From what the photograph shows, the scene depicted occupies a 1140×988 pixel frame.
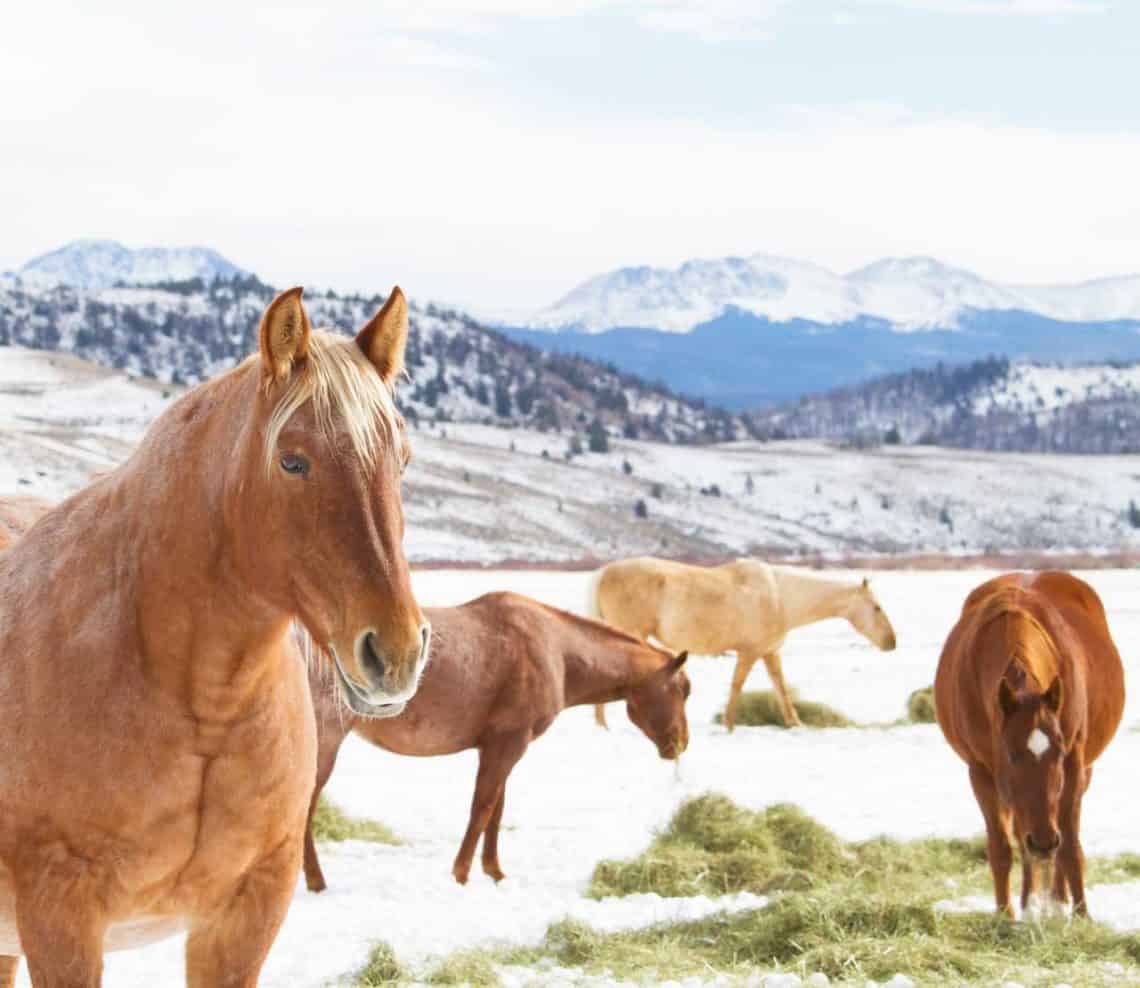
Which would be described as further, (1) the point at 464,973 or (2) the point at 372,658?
(1) the point at 464,973

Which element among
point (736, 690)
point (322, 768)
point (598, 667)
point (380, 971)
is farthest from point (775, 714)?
point (380, 971)

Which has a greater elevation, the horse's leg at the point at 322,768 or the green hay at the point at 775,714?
the horse's leg at the point at 322,768

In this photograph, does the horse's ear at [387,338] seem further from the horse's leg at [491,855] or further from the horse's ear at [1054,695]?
the horse's leg at [491,855]

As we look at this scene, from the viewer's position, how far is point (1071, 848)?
7.53 meters

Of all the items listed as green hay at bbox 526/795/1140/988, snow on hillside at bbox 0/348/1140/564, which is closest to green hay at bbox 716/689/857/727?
green hay at bbox 526/795/1140/988

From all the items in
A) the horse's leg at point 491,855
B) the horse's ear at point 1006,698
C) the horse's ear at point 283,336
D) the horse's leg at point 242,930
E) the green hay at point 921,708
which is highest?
the horse's ear at point 283,336

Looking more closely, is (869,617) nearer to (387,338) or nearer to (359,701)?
(387,338)

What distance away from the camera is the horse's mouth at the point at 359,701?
2.72 metres

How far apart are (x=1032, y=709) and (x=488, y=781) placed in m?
3.40

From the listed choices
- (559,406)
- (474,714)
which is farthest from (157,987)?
(559,406)

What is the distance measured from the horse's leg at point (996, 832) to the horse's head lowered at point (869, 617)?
31.7ft

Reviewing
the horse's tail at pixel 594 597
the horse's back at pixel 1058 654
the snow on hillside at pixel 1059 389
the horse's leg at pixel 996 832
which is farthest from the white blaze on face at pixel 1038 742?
the snow on hillside at pixel 1059 389

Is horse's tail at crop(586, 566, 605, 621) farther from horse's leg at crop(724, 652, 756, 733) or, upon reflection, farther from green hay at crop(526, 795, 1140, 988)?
green hay at crop(526, 795, 1140, 988)

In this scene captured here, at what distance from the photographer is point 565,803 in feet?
38.0
